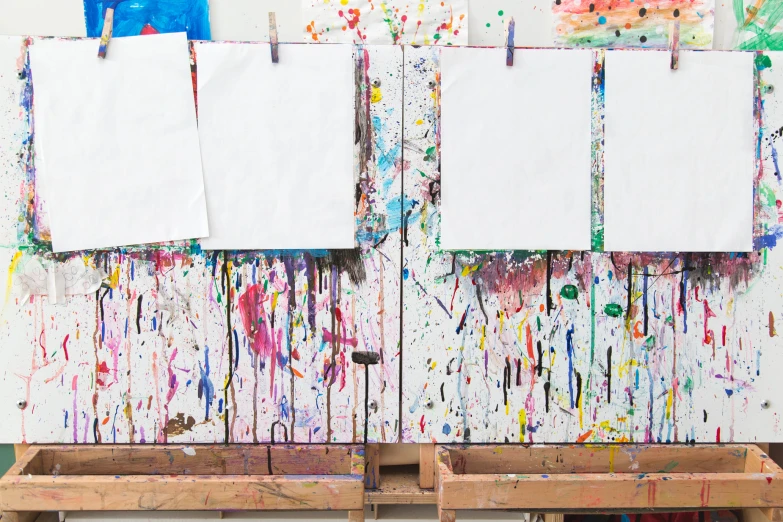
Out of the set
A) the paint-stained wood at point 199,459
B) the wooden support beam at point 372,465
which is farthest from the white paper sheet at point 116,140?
the wooden support beam at point 372,465

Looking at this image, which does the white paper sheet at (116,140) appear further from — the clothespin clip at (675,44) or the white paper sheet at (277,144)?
the clothespin clip at (675,44)

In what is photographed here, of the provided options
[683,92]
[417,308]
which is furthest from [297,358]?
[683,92]

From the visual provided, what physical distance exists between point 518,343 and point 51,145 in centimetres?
97

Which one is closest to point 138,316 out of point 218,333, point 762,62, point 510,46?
point 218,333

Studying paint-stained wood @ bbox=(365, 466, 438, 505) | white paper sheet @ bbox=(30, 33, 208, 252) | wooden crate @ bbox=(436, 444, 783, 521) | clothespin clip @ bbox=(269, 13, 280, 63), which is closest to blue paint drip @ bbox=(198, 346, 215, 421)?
white paper sheet @ bbox=(30, 33, 208, 252)

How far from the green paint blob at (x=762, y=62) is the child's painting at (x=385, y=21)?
0.58m

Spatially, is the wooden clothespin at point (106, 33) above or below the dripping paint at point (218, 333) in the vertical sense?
above

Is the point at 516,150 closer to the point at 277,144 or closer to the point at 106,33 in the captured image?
the point at 277,144

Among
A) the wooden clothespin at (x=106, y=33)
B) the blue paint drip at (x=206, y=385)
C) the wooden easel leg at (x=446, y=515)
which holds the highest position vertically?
the wooden clothespin at (x=106, y=33)

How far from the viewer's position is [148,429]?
105cm

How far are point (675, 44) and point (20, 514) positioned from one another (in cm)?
149

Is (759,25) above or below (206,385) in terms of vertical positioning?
above

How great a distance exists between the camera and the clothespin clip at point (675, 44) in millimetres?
1016

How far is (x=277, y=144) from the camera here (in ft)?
3.34
